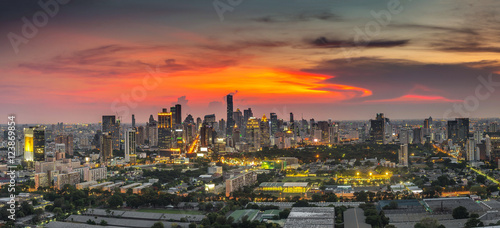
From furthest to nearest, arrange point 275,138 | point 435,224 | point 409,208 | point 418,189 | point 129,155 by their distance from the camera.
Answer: point 275,138 → point 129,155 → point 418,189 → point 409,208 → point 435,224

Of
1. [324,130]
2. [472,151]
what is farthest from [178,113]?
[472,151]

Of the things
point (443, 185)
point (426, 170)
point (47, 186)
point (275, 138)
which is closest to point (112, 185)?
point (47, 186)

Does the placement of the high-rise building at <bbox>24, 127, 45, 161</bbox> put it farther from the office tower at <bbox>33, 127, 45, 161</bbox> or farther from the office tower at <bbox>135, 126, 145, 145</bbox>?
the office tower at <bbox>135, 126, 145, 145</bbox>

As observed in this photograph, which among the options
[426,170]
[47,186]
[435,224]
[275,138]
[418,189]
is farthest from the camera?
[275,138]

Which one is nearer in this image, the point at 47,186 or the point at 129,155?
the point at 47,186

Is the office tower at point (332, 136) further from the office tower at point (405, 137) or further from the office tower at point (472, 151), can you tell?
the office tower at point (472, 151)

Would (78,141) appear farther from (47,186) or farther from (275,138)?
(47,186)

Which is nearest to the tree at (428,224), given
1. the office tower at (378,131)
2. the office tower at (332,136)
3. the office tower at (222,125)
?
the office tower at (378,131)

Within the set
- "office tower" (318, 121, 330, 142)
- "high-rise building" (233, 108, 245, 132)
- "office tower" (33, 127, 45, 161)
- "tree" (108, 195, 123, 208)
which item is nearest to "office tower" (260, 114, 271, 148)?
"office tower" (318, 121, 330, 142)
